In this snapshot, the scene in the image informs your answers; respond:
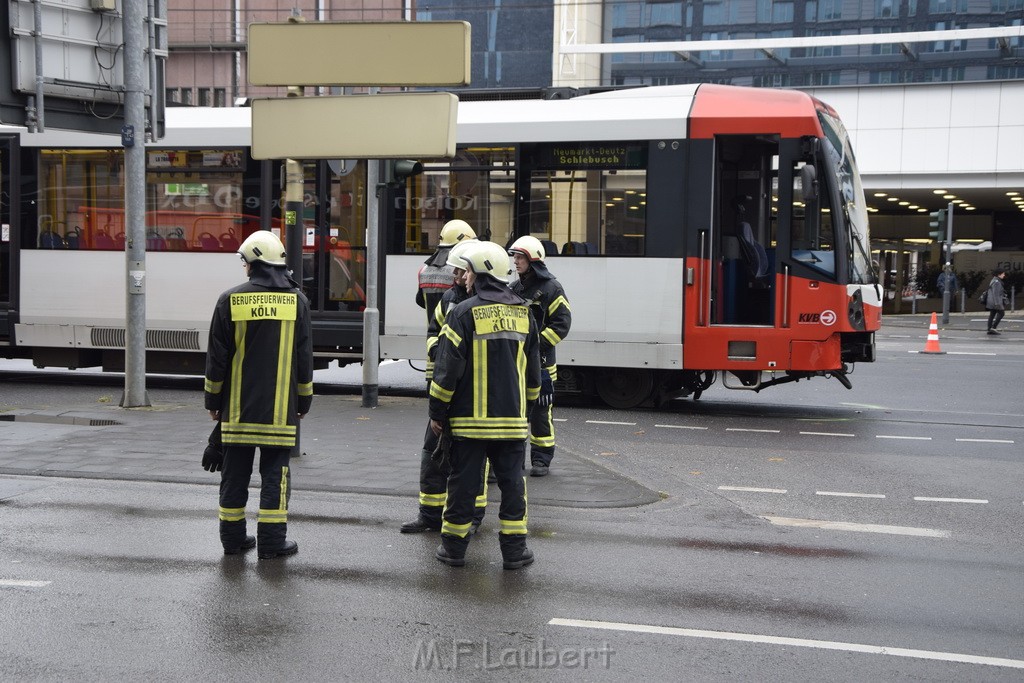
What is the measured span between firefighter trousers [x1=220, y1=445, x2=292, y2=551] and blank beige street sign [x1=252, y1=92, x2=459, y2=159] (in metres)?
3.53

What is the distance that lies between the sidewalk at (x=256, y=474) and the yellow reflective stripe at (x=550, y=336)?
3.43ft

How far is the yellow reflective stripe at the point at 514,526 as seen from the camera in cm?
652

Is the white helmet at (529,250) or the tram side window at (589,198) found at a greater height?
the tram side window at (589,198)

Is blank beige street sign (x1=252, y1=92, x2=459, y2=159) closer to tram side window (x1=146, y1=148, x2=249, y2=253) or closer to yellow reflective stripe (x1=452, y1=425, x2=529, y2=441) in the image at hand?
yellow reflective stripe (x1=452, y1=425, x2=529, y2=441)

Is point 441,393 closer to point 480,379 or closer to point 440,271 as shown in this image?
Answer: point 480,379

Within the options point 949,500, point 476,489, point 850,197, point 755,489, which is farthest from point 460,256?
point 850,197

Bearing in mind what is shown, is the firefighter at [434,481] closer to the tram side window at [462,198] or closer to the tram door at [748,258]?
the tram door at [748,258]

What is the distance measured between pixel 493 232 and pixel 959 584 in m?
8.47

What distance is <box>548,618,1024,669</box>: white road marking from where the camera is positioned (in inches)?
203

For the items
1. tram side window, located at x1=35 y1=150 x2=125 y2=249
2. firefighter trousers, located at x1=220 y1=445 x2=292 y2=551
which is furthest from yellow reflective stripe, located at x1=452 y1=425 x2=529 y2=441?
tram side window, located at x1=35 y1=150 x2=125 y2=249

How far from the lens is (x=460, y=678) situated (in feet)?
16.0

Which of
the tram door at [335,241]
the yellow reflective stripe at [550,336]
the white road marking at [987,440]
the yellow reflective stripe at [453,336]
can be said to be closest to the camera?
the yellow reflective stripe at [453,336]

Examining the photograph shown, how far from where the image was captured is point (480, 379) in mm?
6477

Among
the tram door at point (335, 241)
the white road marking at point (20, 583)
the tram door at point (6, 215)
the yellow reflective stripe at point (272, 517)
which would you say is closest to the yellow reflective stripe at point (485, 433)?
the yellow reflective stripe at point (272, 517)
